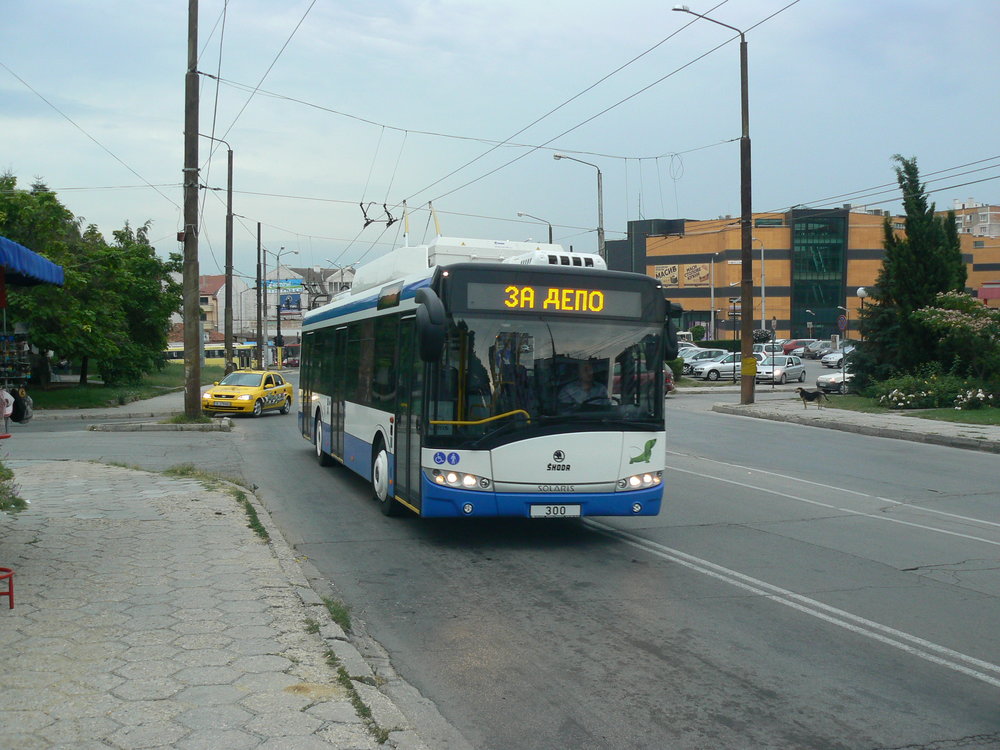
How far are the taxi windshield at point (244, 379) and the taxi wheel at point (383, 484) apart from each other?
64.1 ft

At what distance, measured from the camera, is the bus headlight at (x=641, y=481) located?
9336 millimetres

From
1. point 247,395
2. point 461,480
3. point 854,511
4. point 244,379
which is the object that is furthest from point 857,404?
point 461,480

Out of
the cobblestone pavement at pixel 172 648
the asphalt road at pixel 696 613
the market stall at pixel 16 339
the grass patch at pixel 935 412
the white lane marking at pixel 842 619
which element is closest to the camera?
the cobblestone pavement at pixel 172 648

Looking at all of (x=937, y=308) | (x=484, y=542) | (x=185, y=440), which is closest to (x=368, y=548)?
(x=484, y=542)

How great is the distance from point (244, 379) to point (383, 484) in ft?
67.2

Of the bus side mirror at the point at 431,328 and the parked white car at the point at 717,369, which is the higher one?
the bus side mirror at the point at 431,328

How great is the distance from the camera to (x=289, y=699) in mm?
4816

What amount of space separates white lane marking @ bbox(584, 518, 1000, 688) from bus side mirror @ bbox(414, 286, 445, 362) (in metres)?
2.82

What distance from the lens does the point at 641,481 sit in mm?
9445

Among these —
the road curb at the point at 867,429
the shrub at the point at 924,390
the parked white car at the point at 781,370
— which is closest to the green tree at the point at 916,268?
the shrub at the point at 924,390

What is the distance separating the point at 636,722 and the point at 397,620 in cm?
239

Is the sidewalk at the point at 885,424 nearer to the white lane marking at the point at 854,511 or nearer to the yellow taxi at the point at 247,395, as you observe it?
the white lane marking at the point at 854,511

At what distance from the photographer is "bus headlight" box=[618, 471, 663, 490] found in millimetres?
9336

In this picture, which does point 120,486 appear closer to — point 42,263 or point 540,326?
point 42,263
